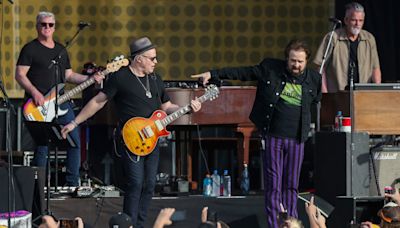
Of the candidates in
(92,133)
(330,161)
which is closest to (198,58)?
(92,133)

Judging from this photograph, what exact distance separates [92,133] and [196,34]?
2.25 metres

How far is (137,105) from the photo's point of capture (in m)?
11.9

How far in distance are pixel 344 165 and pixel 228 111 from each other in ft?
8.47

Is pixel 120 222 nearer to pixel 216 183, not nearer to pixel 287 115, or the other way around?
pixel 287 115

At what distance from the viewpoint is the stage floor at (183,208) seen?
13031mm

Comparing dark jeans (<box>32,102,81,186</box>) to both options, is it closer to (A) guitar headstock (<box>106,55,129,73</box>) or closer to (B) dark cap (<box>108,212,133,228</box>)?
(A) guitar headstock (<box>106,55,129,73</box>)

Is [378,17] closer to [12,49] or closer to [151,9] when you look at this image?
[151,9]

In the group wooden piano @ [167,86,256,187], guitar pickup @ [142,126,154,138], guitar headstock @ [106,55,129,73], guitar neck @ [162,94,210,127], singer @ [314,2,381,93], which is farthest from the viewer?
wooden piano @ [167,86,256,187]

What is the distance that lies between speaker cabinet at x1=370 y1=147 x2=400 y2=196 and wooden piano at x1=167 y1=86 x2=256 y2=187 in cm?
241

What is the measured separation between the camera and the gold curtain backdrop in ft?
54.6

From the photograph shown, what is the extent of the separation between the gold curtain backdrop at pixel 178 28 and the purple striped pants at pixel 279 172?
5.29 metres

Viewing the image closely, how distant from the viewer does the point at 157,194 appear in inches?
551

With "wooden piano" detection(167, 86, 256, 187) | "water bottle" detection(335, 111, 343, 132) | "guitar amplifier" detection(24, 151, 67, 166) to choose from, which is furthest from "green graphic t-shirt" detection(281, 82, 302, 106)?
"guitar amplifier" detection(24, 151, 67, 166)

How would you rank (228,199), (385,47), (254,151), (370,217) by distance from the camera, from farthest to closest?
(385,47) < (254,151) < (228,199) < (370,217)
